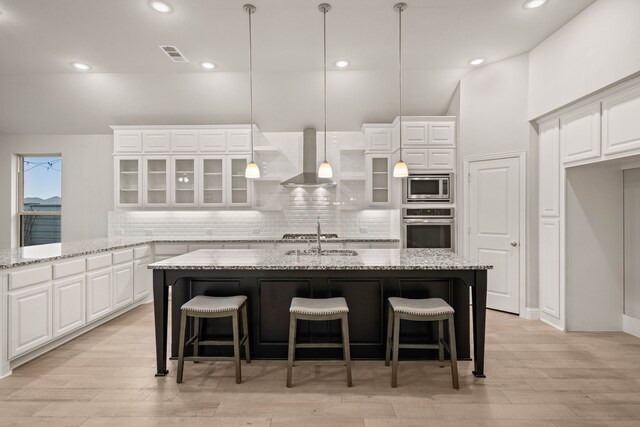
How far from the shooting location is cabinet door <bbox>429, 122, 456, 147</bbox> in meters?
5.23

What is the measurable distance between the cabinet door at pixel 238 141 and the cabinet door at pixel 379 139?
1.96m

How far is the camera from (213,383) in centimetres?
274

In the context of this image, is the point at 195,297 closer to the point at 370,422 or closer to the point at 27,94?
the point at 370,422

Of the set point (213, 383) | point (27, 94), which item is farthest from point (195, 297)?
point (27, 94)

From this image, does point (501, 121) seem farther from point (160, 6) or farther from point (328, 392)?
point (160, 6)

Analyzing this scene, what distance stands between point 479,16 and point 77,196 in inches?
259

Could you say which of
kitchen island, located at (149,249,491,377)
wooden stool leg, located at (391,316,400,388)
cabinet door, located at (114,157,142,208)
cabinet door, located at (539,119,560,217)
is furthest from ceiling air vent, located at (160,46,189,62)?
cabinet door, located at (539,119,560,217)

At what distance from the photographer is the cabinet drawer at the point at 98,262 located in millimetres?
3820

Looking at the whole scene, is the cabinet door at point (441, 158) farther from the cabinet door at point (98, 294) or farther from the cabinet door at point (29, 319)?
the cabinet door at point (29, 319)

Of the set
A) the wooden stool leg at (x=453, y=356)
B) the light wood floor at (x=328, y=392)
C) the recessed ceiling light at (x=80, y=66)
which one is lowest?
the light wood floor at (x=328, y=392)

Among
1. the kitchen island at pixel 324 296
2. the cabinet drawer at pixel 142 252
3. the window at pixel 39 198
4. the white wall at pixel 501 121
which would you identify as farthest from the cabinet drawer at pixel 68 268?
the white wall at pixel 501 121

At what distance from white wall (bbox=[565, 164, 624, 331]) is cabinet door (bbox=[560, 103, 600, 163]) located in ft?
0.85

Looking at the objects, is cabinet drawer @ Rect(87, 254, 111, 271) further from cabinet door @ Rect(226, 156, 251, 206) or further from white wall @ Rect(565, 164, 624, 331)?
white wall @ Rect(565, 164, 624, 331)

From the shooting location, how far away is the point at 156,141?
5707 millimetres
